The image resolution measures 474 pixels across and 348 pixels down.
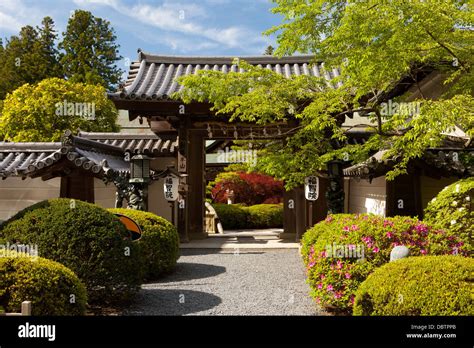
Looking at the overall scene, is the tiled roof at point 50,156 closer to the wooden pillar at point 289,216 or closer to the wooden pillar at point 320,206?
the wooden pillar at point 289,216

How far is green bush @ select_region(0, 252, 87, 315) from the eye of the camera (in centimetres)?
407

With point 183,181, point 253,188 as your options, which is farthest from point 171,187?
point 253,188

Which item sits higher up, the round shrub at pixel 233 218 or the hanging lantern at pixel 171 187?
the hanging lantern at pixel 171 187

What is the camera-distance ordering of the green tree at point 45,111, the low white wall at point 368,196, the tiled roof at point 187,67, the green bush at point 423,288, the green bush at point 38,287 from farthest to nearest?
the green tree at point 45,111 → the tiled roof at point 187,67 → the low white wall at point 368,196 → the green bush at point 38,287 → the green bush at point 423,288

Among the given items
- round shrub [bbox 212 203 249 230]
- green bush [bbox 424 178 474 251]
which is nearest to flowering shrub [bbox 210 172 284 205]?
round shrub [bbox 212 203 249 230]

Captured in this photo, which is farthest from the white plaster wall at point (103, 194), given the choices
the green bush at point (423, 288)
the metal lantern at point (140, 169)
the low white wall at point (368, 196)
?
the green bush at point (423, 288)

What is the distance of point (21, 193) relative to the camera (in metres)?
11.4

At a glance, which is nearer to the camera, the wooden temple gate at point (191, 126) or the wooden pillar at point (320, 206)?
the wooden temple gate at point (191, 126)

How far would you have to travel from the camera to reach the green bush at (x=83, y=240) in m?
5.42

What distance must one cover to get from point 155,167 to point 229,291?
9.04m

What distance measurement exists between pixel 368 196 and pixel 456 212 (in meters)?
6.99

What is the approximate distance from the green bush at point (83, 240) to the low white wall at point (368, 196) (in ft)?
25.1
